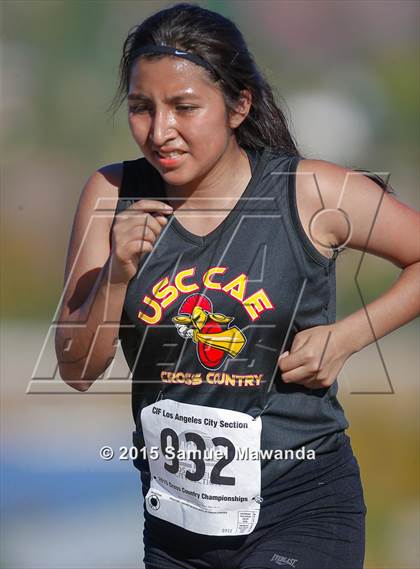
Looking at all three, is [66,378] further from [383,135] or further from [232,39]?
[383,135]

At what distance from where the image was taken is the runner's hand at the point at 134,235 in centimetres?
177

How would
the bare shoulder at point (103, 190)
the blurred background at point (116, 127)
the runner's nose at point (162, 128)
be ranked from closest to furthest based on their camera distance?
the runner's nose at point (162, 128)
the bare shoulder at point (103, 190)
the blurred background at point (116, 127)

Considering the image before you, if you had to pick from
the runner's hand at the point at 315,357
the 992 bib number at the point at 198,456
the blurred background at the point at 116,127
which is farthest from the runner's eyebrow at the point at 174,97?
the blurred background at the point at 116,127

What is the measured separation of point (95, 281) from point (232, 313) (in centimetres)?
32

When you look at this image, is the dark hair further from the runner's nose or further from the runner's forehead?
the runner's nose

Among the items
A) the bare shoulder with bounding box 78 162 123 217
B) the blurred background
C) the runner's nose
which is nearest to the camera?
the runner's nose

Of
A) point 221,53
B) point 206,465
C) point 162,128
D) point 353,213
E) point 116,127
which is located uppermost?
point 221,53

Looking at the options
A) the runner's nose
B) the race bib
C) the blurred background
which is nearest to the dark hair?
the runner's nose

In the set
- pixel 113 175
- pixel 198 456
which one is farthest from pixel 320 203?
pixel 198 456

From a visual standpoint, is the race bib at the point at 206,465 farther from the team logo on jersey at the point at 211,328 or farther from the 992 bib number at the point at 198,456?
the team logo on jersey at the point at 211,328

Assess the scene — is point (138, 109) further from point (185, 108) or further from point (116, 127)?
point (116, 127)

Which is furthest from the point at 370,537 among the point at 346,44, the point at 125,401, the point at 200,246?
the point at 346,44

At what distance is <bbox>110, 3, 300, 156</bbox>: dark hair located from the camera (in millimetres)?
1847

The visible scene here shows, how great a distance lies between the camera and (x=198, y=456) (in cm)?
188
